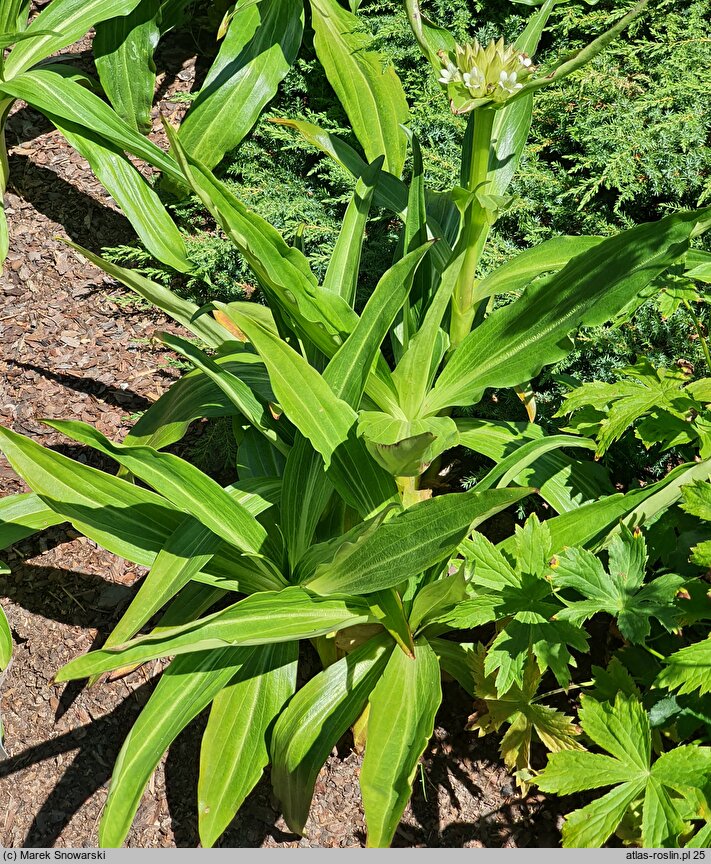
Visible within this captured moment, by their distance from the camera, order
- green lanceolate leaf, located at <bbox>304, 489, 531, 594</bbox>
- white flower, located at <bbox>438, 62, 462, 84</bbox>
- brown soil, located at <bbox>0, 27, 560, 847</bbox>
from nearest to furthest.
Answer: green lanceolate leaf, located at <bbox>304, 489, 531, 594</bbox> → white flower, located at <bbox>438, 62, 462, 84</bbox> → brown soil, located at <bbox>0, 27, 560, 847</bbox>

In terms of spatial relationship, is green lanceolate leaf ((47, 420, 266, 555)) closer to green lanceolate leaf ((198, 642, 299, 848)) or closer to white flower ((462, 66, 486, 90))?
green lanceolate leaf ((198, 642, 299, 848))

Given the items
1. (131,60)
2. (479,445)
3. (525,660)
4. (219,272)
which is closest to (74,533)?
(219,272)

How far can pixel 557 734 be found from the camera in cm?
154

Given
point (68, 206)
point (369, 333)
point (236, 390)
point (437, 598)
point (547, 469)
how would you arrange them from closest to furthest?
1. point (437, 598)
2. point (369, 333)
3. point (236, 390)
4. point (547, 469)
5. point (68, 206)

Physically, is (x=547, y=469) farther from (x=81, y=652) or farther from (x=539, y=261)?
(x=81, y=652)

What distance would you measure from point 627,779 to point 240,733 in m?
0.74

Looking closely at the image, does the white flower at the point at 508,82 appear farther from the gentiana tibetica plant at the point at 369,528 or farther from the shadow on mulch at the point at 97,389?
the shadow on mulch at the point at 97,389

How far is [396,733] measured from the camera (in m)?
1.49

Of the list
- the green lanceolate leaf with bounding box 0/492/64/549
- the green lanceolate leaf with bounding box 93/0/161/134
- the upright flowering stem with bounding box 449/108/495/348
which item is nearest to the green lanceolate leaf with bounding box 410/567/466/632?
the upright flowering stem with bounding box 449/108/495/348

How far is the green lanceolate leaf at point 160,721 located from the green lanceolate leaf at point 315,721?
152mm

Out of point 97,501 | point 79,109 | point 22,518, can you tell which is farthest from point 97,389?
point 97,501

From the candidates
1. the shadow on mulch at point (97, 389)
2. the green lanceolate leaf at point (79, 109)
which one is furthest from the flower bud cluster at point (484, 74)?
the shadow on mulch at point (97, 389)

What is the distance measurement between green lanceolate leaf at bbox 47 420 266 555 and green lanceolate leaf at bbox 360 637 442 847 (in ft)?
1.24

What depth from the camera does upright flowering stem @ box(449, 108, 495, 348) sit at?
1.74 meters
